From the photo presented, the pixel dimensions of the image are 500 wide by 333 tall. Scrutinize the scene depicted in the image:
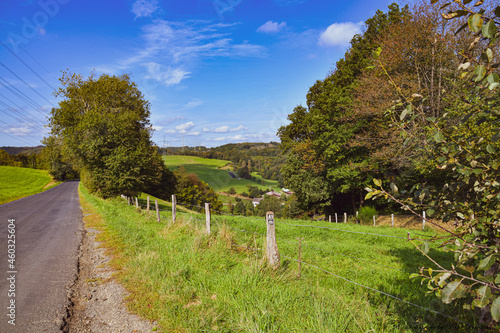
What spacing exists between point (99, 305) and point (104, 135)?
75.6 ft

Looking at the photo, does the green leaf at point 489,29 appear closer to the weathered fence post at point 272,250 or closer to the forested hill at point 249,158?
the weathered fence post at point 272,250

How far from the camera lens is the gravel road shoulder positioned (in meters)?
4.07

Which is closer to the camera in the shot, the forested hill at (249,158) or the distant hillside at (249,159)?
the distant hillside at (249,159)

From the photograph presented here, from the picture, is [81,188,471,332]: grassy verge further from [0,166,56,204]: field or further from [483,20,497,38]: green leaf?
[0,166,56,204]: field

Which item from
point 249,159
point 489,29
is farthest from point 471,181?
point 249,159

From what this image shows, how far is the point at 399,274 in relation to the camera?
21.9ft

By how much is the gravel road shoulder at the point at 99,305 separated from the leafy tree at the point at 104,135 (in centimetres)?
1881

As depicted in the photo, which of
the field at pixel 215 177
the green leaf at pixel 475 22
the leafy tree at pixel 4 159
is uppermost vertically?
the leafy tree at pixel 4 159

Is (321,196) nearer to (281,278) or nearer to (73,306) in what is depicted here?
(281,278)

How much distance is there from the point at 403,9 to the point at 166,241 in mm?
23722

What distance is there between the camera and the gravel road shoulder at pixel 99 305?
4074 mm

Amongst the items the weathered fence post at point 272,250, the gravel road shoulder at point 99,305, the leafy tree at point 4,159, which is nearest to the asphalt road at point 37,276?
the gravel road shoulder at point 99,305

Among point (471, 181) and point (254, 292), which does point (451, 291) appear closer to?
point (471, 181)

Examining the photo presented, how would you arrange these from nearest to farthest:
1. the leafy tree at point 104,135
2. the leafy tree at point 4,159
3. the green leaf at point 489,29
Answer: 1. the green leaf at point 489,29
2. the leafy tree at point 104,135
3. the leafy tree at point 4,159
